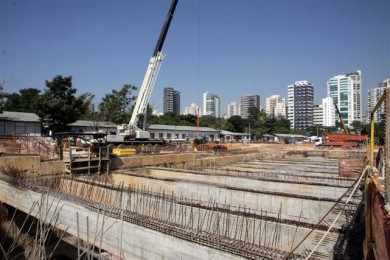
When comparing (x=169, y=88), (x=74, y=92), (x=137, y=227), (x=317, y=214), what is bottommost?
(x=317, y=214)

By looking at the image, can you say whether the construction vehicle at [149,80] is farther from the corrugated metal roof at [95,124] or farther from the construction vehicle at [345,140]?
the construction vehicle at [345,140]

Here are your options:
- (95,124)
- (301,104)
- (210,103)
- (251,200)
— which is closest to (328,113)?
(301,104)

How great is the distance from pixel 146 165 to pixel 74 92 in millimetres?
17423

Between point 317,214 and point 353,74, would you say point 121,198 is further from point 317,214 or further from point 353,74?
point 353,74

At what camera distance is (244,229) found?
20.0ft

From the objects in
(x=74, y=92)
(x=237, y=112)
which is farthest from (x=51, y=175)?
(x=237, y=112)

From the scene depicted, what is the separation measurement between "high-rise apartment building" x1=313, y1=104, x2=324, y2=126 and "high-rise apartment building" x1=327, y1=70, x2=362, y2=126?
12655 mm

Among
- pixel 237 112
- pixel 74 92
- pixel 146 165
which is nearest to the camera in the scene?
pixel 146 165

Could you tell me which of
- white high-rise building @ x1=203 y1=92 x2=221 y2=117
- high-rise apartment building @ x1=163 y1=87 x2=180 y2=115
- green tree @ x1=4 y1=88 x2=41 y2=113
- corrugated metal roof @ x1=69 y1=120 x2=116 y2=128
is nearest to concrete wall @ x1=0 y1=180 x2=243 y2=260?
corrugated metal roof @ x1=69 y1=120 x2=116 y2=128

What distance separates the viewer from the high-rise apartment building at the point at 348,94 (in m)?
83.3

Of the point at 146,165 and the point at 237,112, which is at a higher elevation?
the point at 237,112

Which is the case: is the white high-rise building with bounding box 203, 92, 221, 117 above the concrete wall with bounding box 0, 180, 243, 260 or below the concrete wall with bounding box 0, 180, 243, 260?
above

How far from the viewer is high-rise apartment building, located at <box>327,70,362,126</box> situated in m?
83.3

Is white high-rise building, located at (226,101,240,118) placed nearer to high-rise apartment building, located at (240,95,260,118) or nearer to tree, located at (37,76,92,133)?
high-rise apartment building, located at (240,95,260,118)
